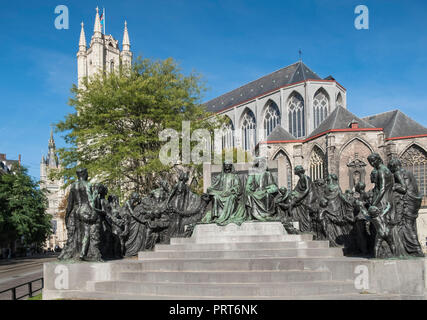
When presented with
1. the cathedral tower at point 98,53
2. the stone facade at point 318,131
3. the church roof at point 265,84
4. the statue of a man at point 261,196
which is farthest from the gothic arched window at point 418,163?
the cathedral tower at point 98,53

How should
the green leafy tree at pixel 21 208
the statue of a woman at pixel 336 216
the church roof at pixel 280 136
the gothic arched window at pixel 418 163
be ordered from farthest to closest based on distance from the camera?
the church roof at pixel 280 136 < the gothic arched window at pixel 418 163 < the green leafy tree at pixel 21 208 < the statue of a woman at pixel 336 216

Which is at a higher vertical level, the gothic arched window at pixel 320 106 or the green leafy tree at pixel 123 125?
the gothic arched window at pixel 320 106

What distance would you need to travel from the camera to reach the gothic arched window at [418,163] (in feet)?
142

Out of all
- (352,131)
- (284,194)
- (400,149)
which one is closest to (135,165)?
(284,194)

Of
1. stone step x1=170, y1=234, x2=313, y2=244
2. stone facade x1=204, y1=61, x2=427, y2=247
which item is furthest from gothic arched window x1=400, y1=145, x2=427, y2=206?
stone step x1=170, y1=234, x2=313, y2=244

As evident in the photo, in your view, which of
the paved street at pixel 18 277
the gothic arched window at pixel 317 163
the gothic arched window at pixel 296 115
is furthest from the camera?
the gothic arched window at pixel 296 115

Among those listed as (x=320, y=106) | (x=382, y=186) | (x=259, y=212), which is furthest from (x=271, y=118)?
(x=382, y=186)

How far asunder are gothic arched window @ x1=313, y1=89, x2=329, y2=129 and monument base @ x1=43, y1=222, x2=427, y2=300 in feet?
161

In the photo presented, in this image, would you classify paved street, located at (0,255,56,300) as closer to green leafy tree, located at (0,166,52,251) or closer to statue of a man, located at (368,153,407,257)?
green leafy tree, located at (0,166,52,251)

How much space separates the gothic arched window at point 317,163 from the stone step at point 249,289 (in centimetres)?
4052

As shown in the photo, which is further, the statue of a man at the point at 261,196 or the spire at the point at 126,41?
the spire at the point at 126,41

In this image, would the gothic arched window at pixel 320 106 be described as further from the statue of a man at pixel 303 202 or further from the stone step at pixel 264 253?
the stone step at pixel 264 253

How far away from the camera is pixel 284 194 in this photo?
39.7 feet

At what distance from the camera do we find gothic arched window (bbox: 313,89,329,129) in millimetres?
57088
